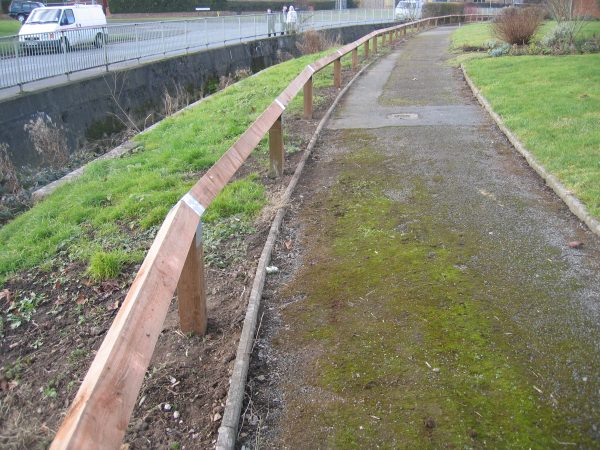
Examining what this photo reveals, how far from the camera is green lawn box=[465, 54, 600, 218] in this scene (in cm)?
676

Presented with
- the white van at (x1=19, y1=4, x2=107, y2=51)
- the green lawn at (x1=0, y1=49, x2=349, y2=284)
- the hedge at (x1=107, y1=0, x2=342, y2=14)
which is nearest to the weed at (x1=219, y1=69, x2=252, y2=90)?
the white van at (x1=19, y1=4, x2=107, y2=51)

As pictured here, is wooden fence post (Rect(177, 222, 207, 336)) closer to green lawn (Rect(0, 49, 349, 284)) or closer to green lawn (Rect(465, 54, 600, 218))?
green lawn (Rect(0, 49, 349, 284))

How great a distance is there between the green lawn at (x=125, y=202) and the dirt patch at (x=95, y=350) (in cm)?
25

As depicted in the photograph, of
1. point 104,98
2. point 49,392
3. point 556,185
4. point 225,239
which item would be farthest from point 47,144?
point 556,185

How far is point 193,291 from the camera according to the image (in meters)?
3.83

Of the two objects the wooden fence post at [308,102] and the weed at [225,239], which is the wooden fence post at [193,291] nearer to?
the weed at [225,239]

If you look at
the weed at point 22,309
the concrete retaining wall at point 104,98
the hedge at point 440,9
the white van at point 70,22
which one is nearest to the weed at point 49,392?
the weed at point 22,309

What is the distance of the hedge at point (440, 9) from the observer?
52562 millimetres

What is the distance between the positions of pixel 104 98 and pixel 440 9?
45.1 meters

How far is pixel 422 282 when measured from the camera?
14.9ft

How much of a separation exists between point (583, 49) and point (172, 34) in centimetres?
1275

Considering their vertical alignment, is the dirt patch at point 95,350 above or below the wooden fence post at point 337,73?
below

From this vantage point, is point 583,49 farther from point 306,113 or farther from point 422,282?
point 422,282

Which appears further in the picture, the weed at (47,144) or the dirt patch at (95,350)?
the weed at (47,144)
